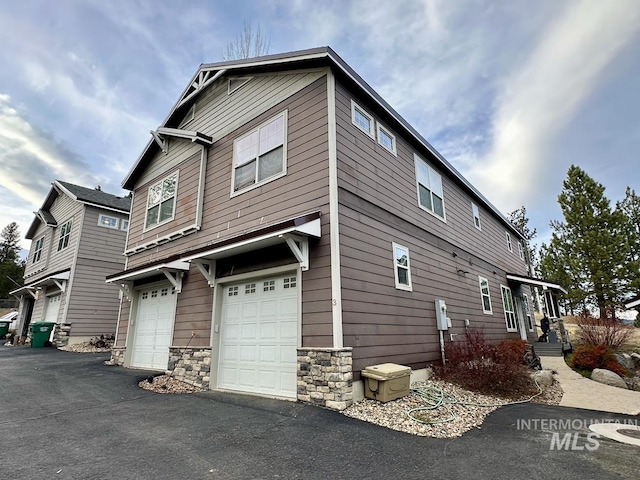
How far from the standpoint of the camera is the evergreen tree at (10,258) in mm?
34594

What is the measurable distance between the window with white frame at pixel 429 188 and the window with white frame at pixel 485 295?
359cm

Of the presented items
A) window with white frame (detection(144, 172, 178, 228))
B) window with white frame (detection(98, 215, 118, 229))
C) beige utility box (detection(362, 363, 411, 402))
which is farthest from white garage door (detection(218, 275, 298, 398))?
window with white frame (detection(98, 215, 118, 229))

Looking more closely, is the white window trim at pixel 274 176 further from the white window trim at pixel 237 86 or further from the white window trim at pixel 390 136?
the white window trim at pixel 390 136

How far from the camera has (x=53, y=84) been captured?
12.8m

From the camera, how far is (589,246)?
1948cm

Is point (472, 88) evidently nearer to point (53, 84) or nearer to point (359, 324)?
point (359, 324)

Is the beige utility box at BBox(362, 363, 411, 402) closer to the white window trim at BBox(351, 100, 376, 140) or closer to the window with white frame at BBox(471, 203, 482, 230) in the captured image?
the white window trim at BBox(351, 100, 376, 140)

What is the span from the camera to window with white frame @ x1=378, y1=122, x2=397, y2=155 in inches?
335

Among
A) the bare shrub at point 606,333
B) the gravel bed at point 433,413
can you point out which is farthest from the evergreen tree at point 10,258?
the bare shrub at point 606,333

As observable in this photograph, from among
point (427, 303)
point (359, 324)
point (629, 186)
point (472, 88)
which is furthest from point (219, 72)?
point (629, 186)

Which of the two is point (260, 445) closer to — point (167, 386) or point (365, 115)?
point (167, 386)

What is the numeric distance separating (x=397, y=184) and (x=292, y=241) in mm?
4092

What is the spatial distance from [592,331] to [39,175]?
3297 centimetres

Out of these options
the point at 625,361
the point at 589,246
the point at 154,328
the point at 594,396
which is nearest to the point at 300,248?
the point at 154,328
